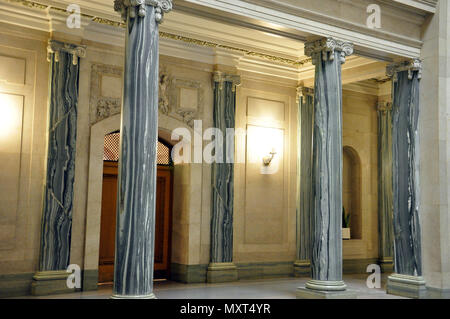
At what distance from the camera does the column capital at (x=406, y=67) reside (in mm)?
10656

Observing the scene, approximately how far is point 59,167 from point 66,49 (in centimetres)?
215

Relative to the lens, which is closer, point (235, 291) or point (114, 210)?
point (235, 291)

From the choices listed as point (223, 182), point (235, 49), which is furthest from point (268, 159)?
point (235, 49)

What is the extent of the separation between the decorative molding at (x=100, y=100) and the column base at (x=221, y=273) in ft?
12.6

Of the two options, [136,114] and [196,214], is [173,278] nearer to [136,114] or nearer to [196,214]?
[196,214]

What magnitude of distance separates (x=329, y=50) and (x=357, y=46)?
777 mm

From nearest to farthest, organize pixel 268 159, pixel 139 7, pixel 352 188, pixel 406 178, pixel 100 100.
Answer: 1. pixel 139 7
2. pixel 100 100
3. pixel 406 178
4. pixel 268 159
5. pixel 352 188

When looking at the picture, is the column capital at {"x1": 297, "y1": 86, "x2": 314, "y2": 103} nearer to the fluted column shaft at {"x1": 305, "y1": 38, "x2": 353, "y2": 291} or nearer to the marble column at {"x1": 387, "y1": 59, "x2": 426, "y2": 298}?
the marble column at {"x1": 387, "y1": 59, "x2": 426, "y2": 298}

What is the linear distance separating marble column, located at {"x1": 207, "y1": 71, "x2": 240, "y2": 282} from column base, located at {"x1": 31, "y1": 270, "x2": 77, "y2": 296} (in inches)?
124

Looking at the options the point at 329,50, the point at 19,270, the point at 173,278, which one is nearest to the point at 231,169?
the point at 173,278

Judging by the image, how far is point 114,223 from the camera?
1126cm

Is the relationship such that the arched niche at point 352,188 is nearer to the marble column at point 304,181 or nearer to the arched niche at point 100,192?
the marble column at point 304,181

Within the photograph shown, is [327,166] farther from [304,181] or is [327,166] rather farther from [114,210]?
[114,210]

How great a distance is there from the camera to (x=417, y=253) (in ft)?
34.0
